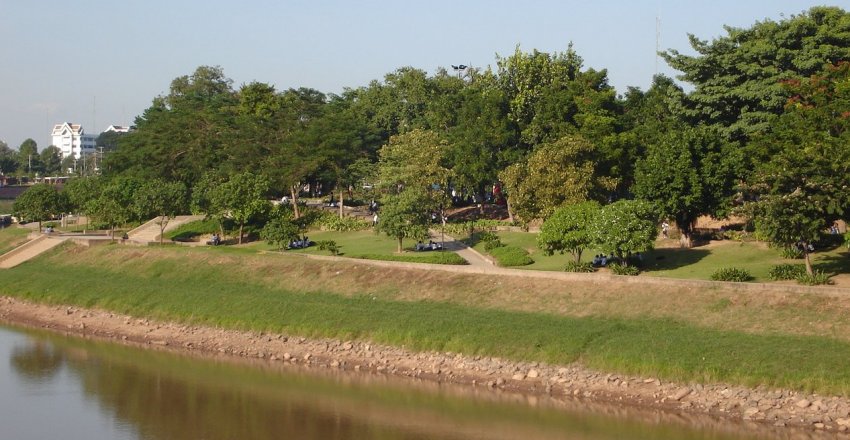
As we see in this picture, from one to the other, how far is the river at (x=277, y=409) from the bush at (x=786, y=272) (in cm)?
1562

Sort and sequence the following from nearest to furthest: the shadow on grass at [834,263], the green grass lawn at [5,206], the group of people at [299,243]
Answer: the shadow on grass at [834,263] < the group of people at [299,243] < the green grass lawn at [5,206]

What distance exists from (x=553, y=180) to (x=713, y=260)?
1397 centimetres

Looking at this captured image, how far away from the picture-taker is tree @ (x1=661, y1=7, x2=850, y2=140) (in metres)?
64.6

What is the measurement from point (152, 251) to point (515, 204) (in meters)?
26.5

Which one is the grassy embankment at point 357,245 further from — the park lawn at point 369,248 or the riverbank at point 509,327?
the riverbank at point 509,327

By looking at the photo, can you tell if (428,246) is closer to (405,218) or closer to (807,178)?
(405,218)

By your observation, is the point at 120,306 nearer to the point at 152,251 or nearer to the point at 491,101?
the point at 152,251

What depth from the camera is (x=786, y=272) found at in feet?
166

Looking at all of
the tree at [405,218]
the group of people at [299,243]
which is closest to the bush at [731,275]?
the tree at [405,218]

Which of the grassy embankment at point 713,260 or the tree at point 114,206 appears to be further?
the tree at point 114,206

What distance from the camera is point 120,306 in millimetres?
60594

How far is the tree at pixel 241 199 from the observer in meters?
79.4

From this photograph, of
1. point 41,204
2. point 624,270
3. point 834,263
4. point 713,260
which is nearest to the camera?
point 834,263

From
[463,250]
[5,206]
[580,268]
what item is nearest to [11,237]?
[463,250]
